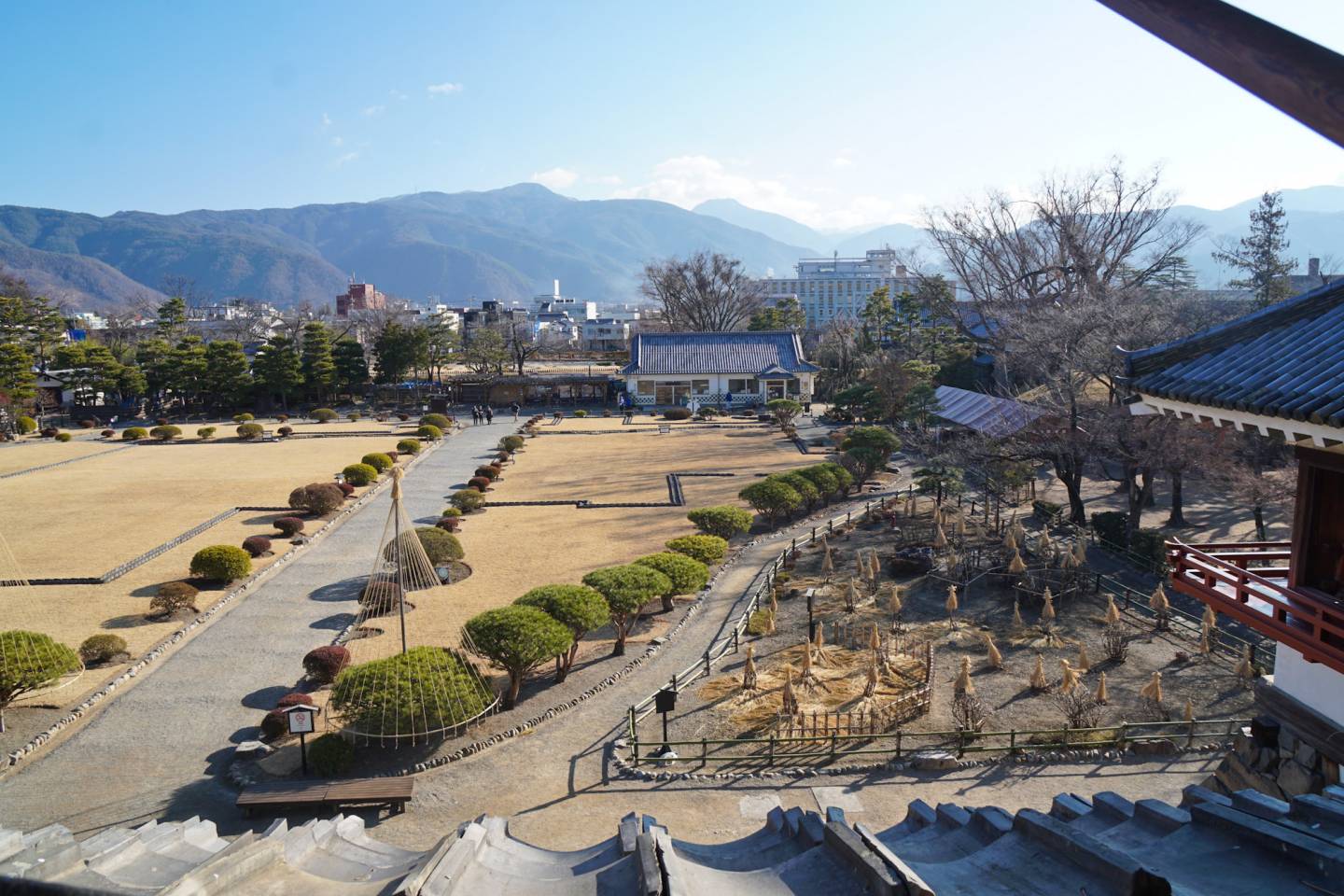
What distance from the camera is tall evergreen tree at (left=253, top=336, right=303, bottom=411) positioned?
52281mm

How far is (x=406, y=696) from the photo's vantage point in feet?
38.6

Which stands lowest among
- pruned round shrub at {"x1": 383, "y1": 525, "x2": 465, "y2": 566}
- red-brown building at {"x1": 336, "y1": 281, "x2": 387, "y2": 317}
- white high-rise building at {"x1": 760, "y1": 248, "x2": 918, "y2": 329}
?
pruned round shrub at {"x1": 383, "y1": 525, "x2": 465, "y2": 566}

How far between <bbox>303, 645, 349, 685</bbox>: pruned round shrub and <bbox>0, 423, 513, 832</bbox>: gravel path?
0.55 m

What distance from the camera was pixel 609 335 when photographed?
117 m

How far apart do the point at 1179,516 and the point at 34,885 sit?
25518mm

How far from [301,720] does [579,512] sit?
16154 mm

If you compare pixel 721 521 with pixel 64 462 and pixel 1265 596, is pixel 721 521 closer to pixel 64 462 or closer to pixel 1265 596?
pixel 1265 596

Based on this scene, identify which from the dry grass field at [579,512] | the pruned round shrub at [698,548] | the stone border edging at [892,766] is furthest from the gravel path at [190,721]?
the pruned round shrub at [698,548]

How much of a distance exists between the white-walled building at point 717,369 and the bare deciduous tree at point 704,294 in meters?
14.3

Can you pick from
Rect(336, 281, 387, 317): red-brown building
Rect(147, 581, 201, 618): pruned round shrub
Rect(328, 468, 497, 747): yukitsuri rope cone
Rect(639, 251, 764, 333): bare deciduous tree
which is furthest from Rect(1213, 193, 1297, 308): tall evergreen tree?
Rect(336, 281, 387, 317): red-brown building

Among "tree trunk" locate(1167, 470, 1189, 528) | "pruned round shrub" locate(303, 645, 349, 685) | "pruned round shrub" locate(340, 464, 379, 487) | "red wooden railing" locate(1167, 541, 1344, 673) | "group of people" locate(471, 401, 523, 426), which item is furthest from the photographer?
"group of people" locate(471, 401, 523, 426)

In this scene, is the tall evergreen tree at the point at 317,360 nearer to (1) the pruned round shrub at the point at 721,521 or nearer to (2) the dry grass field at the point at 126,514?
(2) the dry grass field at the point at 126,514

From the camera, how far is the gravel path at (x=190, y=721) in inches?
424

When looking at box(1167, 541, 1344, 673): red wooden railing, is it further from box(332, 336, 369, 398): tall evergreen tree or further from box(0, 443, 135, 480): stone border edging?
box(332, 336, 369, 398): tall evergreen tree
